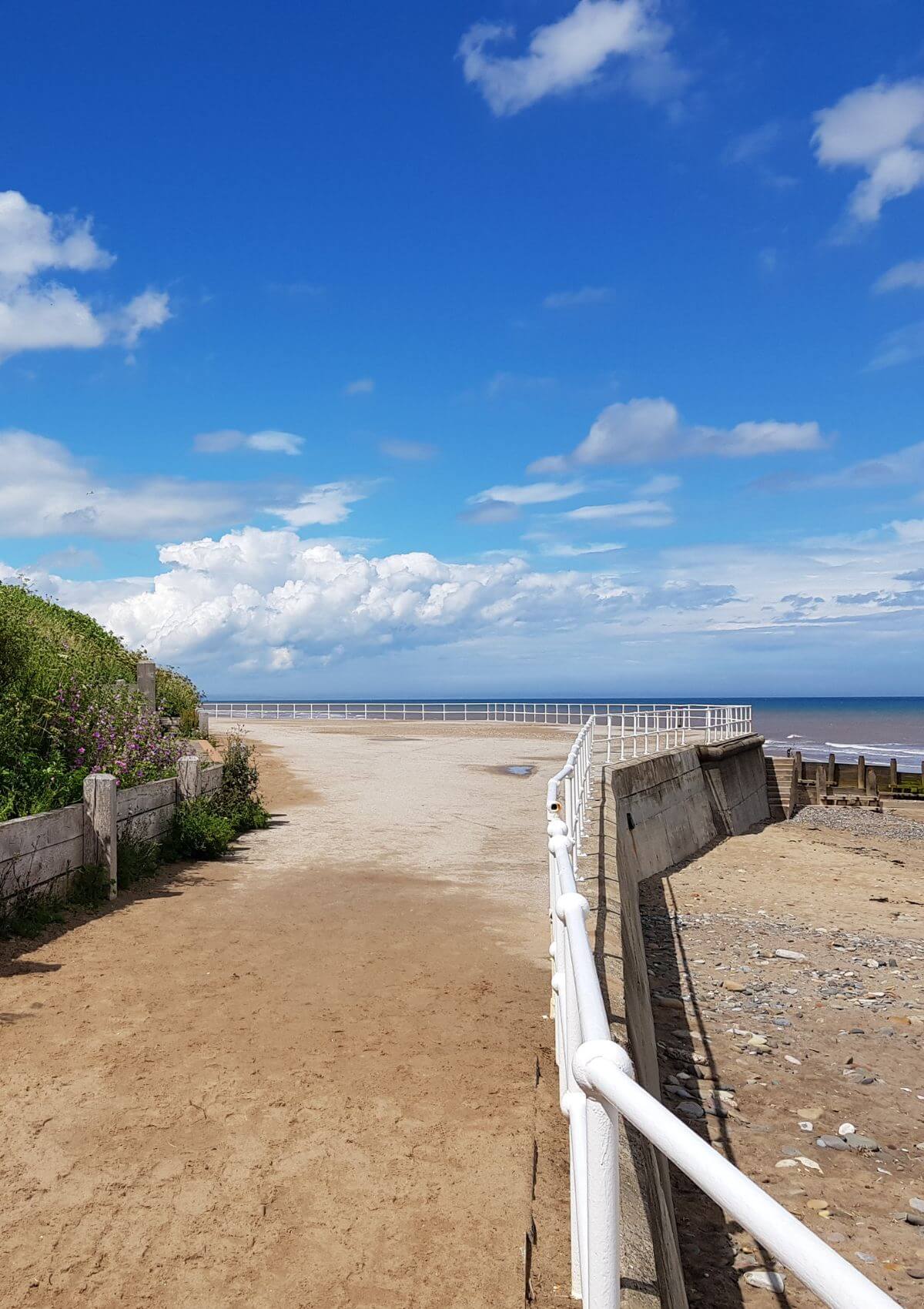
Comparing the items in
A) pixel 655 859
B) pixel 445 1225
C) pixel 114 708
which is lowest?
pixel 655 859

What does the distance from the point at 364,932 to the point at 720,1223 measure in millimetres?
3493

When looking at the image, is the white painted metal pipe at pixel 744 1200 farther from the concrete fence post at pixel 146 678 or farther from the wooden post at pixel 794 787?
the wooden post at pixel 794 787

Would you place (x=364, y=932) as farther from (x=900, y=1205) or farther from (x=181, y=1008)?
(x=900, y=1205)

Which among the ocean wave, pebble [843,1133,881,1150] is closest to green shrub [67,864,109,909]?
pebble [843,1133,881,1150]

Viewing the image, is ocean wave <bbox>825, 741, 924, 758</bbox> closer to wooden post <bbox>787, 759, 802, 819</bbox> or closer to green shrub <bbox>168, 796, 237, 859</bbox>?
wooden post <bbox>787, 759, 802, 819</bbox>

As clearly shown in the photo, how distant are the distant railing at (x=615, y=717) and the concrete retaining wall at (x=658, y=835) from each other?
2.35 feet

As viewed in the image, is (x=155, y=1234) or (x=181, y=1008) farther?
(x=181, y=1008)

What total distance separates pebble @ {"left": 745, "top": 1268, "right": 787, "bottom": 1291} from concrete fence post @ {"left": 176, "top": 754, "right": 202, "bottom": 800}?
26.3 feet

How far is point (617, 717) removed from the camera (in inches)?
1117

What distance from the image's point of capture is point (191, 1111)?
14.8ft

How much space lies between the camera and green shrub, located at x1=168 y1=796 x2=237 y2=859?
10625mm

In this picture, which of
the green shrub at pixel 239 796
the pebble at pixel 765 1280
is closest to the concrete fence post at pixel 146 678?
the green shrub at pixel 239 796

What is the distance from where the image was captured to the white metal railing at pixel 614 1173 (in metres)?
1.20

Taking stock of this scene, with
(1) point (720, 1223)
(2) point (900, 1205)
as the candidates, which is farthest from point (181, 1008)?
(2) point (900, 1205)
